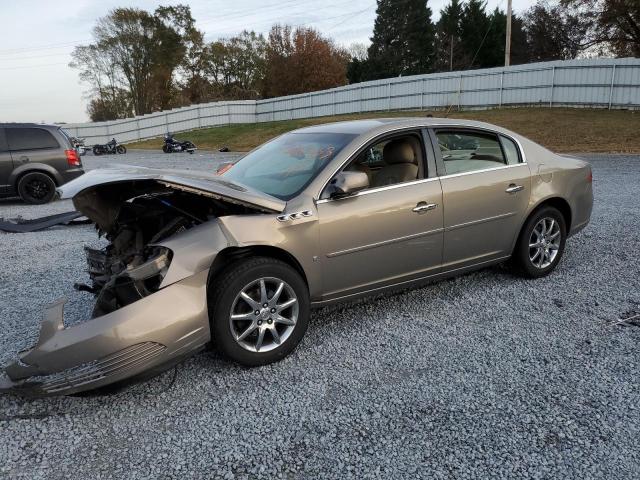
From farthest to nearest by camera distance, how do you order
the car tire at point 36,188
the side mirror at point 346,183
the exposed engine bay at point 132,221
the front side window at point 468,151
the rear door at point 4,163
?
the car tire at point 36,188 → the rear door at point 4,163 → the front side window at point 468,151 → the side mirror at point 346,183 → the exposed engine bay at point 132,221

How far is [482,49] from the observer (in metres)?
48.4

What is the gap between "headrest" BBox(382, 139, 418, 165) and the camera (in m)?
4.00

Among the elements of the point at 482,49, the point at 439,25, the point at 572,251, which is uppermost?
the point at 439,25

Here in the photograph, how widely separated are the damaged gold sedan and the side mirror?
0.01 m

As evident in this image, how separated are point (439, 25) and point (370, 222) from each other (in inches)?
2222

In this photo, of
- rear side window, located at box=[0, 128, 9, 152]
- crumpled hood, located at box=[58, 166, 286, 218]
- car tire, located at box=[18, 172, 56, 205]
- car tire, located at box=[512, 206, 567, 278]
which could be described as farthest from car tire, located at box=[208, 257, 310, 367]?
rear side window, located at box=[0, 128, 9, 152]

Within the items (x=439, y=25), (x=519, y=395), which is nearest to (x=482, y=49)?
(x=439, y=25)

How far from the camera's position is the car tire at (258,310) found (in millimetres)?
3045

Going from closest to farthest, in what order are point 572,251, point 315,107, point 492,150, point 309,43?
point 492,150
point 572,251
point 315,107
point 309,43

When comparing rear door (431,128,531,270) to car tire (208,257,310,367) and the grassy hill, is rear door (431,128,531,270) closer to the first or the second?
car tire (208,257,310,367)

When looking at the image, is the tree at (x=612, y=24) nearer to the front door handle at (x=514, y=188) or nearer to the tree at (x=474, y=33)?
the tree at (x=474, y=33)

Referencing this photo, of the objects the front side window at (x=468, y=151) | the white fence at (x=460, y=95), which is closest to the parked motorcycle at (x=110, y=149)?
the white fence at (x=460, y=95)

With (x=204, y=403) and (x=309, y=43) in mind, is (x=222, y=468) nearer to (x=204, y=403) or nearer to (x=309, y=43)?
(x=204, y=403)

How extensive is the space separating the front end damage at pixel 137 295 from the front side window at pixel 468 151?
5.71 ft
